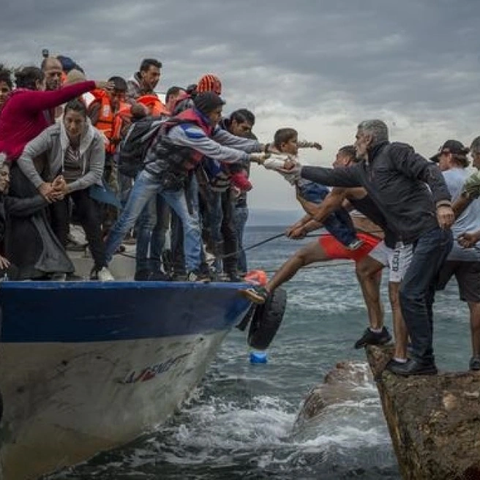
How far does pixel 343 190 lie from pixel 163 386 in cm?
296

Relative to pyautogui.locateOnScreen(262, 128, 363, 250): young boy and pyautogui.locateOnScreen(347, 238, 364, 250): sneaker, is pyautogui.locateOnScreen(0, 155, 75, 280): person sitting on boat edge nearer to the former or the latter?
pyautogui.locateOnScreen(262, 128, 363, 250): young boy

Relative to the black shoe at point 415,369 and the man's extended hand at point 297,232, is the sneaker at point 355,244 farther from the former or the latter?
the black shoe at point 415,369

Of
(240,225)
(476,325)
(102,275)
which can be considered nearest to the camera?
(476,325)

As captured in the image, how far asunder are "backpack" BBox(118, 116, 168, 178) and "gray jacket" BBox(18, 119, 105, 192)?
2.25 feet

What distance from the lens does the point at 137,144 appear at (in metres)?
8.87

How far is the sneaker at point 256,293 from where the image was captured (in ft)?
31.1

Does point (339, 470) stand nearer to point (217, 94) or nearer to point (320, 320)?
point (217, 94)

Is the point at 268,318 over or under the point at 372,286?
under

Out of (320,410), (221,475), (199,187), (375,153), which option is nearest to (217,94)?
(199,187)

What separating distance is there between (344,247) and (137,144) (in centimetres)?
233

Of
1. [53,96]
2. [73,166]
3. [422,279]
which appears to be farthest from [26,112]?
[422,279]

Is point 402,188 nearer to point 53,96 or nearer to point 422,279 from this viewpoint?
point 422,279

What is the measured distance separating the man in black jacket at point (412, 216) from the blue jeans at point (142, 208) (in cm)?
196

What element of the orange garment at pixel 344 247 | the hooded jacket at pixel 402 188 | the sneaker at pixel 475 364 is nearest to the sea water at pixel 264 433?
the orange garment at pixel 344 247
